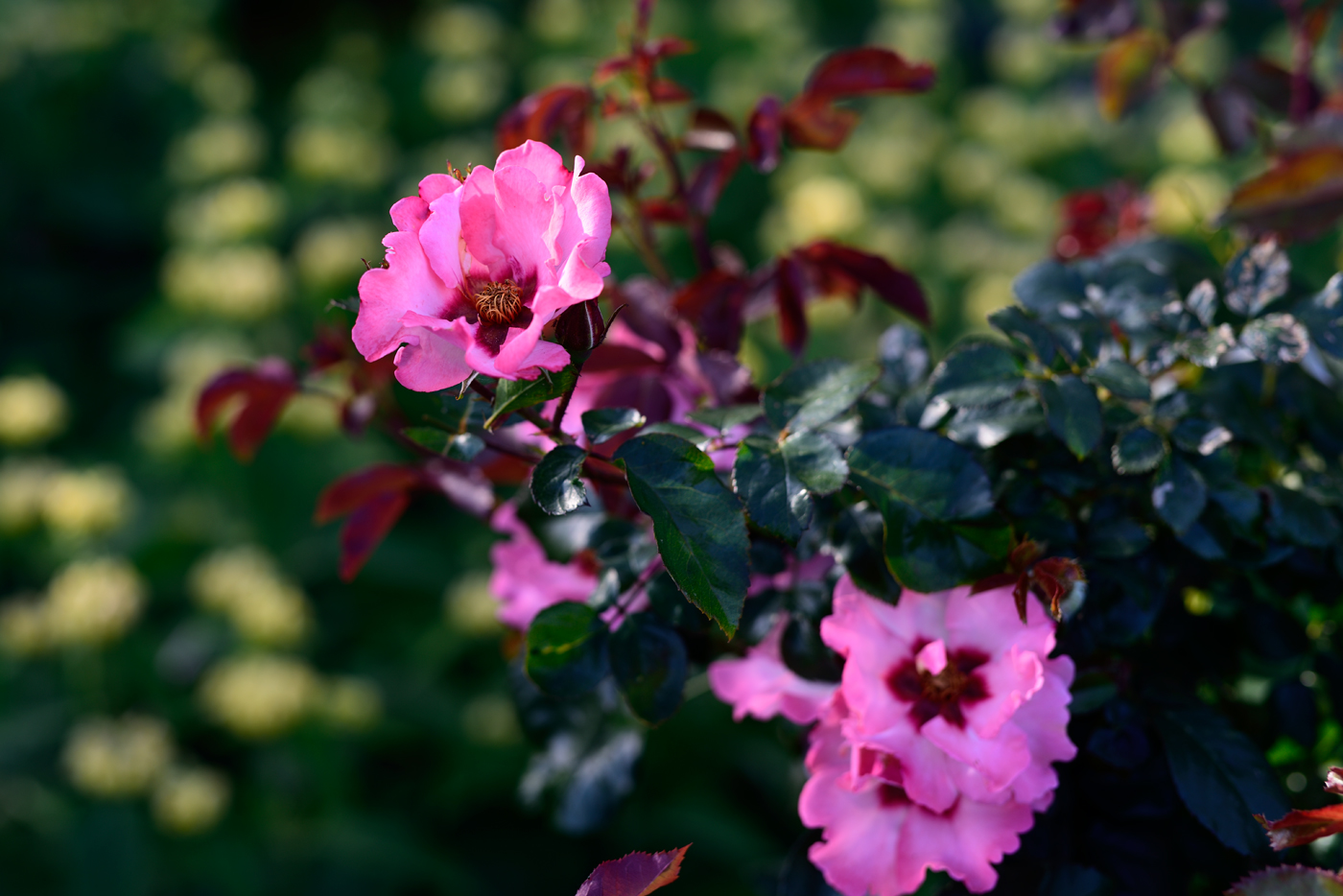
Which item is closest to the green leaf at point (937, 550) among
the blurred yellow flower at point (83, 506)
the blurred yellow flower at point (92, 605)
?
the blurred yellow flower at point (92, 605)

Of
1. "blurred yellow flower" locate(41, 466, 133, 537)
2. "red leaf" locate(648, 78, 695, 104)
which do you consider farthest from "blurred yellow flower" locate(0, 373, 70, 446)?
"red leaf" locate(648, 78, 695, 104)

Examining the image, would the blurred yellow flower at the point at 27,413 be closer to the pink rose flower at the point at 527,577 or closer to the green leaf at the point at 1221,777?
the pink rose flower at the point at 527,577

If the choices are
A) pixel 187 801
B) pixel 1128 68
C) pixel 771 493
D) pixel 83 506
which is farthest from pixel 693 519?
pixel 83 506

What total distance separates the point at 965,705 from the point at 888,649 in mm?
39

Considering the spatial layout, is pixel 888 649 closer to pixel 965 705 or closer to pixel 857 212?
pixel 965 705

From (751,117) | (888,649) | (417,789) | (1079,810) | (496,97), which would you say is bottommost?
(417,789)

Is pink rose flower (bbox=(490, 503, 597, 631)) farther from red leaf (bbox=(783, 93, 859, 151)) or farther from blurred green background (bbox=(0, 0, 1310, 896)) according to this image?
red leaf (bbox=(783, 93, 859, 151))

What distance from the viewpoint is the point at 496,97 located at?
2305 mm

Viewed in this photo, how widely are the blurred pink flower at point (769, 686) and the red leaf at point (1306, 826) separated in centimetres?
18

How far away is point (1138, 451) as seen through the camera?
0.48 meters

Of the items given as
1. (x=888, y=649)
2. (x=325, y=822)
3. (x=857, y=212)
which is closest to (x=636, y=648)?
(x=888, y=649)

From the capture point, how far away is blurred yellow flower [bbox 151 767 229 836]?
1239 millimetres

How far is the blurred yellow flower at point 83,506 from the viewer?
1439 mm

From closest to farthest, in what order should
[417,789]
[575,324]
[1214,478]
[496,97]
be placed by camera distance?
1. [575,324]
2. [1214,478]
3. [417,789]
4. [496,97]
